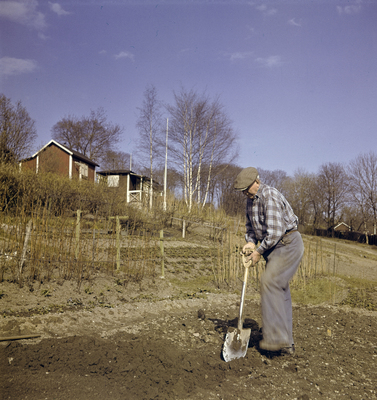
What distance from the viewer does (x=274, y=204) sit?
291 centimetres

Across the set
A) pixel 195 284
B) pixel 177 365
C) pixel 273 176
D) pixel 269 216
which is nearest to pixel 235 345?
pixel 177 365

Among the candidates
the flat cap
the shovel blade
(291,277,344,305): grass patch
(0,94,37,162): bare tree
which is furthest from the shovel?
(0,94,37,162): bare tree

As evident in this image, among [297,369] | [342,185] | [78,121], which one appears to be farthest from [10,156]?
[342,185]

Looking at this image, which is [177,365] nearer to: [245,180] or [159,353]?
[159,353]

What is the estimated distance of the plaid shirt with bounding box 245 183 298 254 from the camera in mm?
2875

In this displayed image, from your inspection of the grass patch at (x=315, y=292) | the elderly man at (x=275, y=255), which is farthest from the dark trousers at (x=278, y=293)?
the grass patch at (x=315, y=292)

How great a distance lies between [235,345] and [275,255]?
0.88 meters

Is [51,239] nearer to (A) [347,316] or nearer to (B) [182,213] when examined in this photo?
(A) [347,316]

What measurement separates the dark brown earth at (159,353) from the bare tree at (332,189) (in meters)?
37.5

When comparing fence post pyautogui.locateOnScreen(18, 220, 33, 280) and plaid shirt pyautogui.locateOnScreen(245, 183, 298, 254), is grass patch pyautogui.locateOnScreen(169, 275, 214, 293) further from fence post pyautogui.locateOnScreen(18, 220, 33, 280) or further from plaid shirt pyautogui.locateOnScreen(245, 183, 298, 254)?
plaid shirt pyautogui.locateOnScreen(245, 183, 298, 254)

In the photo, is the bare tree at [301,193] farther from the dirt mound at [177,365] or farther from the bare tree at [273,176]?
the dirt mound at [177,365]

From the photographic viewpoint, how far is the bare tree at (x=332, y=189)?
3900cm

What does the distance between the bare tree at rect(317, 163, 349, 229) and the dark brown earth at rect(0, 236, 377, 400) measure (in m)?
37.5

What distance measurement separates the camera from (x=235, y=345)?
2883mm
